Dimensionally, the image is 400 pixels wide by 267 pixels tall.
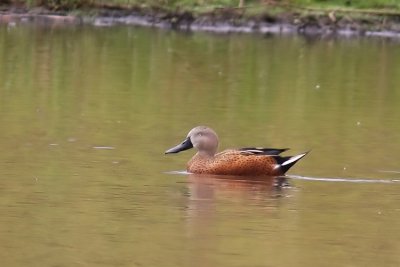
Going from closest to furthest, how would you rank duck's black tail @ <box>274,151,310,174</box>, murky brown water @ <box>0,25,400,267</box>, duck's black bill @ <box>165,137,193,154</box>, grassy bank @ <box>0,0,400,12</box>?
murky brown water @ <box>0,25,400,267</box> → duck's black tail @ <box>274,151,310,174</box> → duck's black bill @ <box>165,137,193,154</box> → grassy bank @ <box>0,0,400,12</box>

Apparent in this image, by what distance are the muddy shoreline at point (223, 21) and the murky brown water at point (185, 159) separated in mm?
6990

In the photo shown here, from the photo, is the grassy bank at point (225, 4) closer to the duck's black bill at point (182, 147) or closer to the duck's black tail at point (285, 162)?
the duck's black bill at point (182, 147)

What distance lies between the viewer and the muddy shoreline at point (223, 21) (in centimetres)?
3594

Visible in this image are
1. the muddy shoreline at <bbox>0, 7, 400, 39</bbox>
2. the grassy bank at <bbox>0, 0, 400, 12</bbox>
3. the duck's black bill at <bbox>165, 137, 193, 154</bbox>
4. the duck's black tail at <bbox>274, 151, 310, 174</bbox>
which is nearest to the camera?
the duck's black tail at <bbox>274, 151, 310, 174</bbox>

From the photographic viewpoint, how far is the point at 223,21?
36812 millimetres

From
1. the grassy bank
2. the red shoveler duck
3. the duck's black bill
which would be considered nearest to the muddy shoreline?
the grassy bank

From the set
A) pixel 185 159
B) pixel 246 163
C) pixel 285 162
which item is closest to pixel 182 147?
Answer: pixel 185 159

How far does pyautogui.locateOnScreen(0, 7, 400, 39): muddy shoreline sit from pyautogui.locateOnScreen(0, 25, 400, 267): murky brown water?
6990 millimetres

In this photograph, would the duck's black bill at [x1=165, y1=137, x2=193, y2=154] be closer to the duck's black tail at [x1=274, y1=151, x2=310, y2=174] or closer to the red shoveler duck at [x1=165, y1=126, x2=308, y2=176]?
the red shoveler duck at [x1=165, y1=126, x2=308, y2=176]

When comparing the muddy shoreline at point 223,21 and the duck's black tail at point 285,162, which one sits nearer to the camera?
the duck's black tail at point 285,162

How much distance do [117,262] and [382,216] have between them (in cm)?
298

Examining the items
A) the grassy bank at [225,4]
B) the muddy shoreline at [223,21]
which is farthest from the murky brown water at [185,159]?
the grassy bank at [225,4]

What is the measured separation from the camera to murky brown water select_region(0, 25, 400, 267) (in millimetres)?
10484

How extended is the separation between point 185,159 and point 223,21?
21.5 meters
